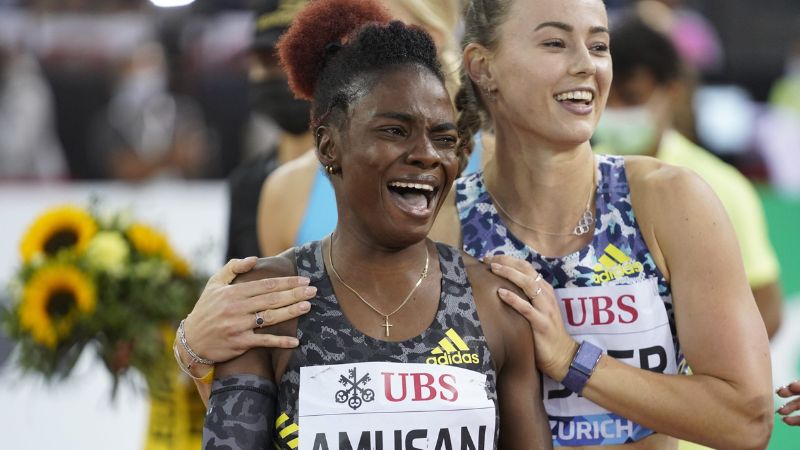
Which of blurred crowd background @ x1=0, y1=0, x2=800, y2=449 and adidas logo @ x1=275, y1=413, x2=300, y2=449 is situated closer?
adidas logo @ x1=275, y1=413, x2=300, y2=449

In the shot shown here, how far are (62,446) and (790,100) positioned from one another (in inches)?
262

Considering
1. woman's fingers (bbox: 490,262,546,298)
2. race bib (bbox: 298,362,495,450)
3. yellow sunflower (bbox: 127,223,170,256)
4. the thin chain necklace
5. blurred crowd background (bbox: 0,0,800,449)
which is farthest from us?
blurred crowd background (bbox: 0,0,800,449)

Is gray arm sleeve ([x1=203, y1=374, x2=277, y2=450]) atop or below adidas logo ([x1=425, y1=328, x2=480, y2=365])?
below

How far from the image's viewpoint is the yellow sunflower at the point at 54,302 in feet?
11.9

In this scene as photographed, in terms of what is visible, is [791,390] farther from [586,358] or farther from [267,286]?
[267,286]

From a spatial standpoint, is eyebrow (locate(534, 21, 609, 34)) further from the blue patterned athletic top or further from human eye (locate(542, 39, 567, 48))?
the blue patterned athletic top

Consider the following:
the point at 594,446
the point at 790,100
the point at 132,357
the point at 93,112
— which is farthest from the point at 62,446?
the point at 790,100

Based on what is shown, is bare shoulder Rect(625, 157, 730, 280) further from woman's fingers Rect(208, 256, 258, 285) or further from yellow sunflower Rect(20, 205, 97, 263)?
yellow sunflower Rect(20, 205, 97, 263)

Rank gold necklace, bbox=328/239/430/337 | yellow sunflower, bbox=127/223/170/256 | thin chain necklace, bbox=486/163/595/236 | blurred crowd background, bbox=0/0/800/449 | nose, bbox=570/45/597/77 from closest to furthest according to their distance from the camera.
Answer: gold necklace, bbox=328/239/430/337, nose, bbox=570/45/597/77, thin chain necklace, bbox=486/163/595/236, yellow sunflower, bbox=127/223/170/256, blurred crowd background, bbox=0/0/800/449

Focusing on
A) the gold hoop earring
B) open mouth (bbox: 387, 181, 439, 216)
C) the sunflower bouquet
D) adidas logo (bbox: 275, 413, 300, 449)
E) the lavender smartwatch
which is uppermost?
open mouth (bbox: 387, 181, 439, 216)

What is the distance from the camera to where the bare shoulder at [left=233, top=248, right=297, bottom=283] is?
227cm

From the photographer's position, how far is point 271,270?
7.48 ft

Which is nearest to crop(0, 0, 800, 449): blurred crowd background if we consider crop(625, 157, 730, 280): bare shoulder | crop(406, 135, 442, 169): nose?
crop(625, 157, 730, 280): bare shoulder

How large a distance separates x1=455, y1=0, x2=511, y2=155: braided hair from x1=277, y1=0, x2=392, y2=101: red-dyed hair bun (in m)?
0.36
